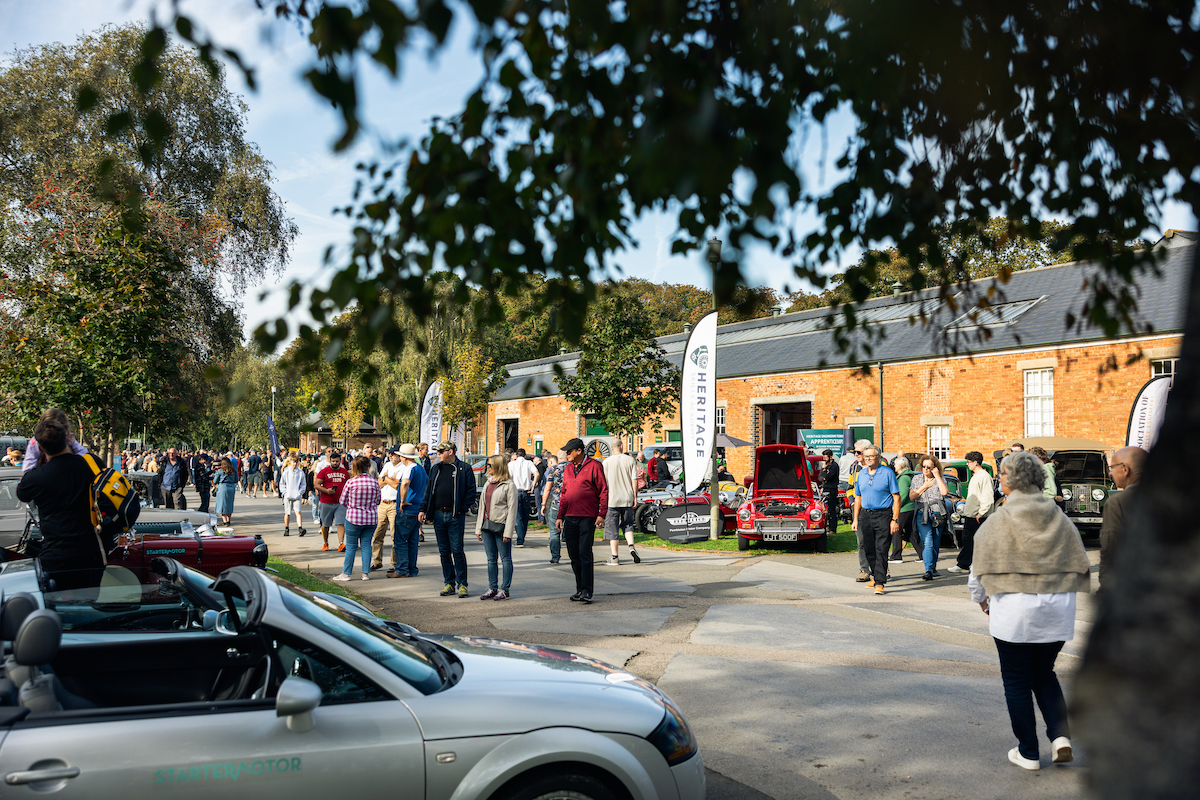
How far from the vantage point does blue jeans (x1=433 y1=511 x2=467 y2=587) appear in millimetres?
10781

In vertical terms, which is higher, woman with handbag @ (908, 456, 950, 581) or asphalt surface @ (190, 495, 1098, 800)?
woman with handbag @ (908, 456, 950, 581)

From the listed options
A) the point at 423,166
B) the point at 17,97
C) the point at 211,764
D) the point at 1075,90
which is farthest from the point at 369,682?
the point at 17,97

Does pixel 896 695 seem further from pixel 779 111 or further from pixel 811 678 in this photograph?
pixel 779 111

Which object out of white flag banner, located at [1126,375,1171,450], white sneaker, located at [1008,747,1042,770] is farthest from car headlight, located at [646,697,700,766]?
white flag banner, located at [1126,375,1171,450]

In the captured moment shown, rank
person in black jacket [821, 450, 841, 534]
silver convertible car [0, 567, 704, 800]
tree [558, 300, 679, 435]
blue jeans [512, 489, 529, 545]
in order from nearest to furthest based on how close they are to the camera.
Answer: silver convertible car [0, 567, 704, 800] < blue jeans [512, 489, 529, 545] < person in black jacket [821, 450, 841, 534] < tree [558, 300, 679, 435]

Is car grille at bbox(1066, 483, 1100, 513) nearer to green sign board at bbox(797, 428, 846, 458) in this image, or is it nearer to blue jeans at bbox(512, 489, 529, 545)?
green sign board at bbox(797, 428, 846, 458)

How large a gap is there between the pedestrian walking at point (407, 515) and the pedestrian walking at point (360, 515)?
43 cm

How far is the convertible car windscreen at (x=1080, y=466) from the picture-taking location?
17859 millimetres

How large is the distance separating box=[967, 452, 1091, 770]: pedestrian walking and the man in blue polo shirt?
6.48 m

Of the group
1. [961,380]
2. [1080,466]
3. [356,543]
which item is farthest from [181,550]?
[961,380]

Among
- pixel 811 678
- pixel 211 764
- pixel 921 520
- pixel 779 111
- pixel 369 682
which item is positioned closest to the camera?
pixel 779 111

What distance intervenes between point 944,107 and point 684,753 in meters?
2.97

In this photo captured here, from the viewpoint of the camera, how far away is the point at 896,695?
638 centimetres

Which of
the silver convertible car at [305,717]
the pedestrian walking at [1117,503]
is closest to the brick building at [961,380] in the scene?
the pedestrian walking at [1117,503]
